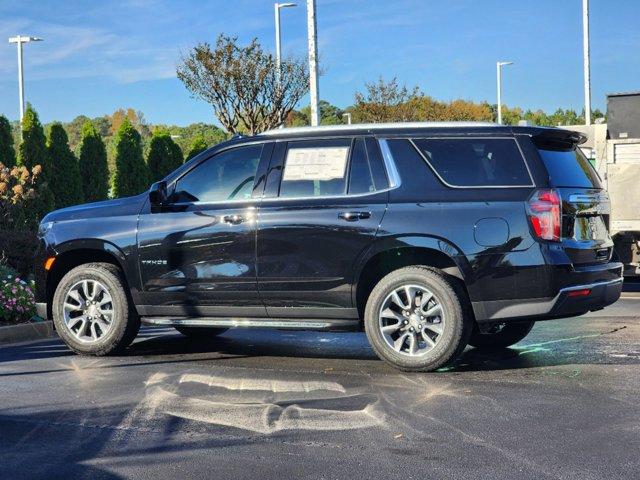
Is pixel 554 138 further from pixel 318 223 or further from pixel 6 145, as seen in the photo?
pixel 6 145

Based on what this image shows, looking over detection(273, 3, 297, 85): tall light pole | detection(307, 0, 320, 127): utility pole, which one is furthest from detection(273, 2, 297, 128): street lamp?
detection(307, 0, 320, 127): utility pole

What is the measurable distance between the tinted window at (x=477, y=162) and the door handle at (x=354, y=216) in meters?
0.65

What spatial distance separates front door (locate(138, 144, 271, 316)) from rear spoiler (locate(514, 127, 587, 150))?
224cm

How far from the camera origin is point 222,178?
8.20 m

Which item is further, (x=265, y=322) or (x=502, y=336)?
(x=502, y=336)

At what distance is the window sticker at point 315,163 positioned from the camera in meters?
7.75

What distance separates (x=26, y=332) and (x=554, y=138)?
6161mm

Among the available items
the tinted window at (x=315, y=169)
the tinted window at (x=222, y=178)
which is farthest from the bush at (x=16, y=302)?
the tinted window at (x=315, y=169)

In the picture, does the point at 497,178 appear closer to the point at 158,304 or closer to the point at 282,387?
the point at 282,387

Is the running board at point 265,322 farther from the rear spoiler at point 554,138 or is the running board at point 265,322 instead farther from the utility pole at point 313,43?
the utility pole at point 313,43

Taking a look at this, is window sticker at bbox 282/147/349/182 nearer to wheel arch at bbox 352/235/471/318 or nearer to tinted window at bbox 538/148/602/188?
wheel arch at bbox 352/235/471/318

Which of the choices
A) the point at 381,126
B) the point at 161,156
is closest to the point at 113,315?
the point at 381,126

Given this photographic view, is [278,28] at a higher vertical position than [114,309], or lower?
higher

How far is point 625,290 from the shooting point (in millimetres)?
14602
